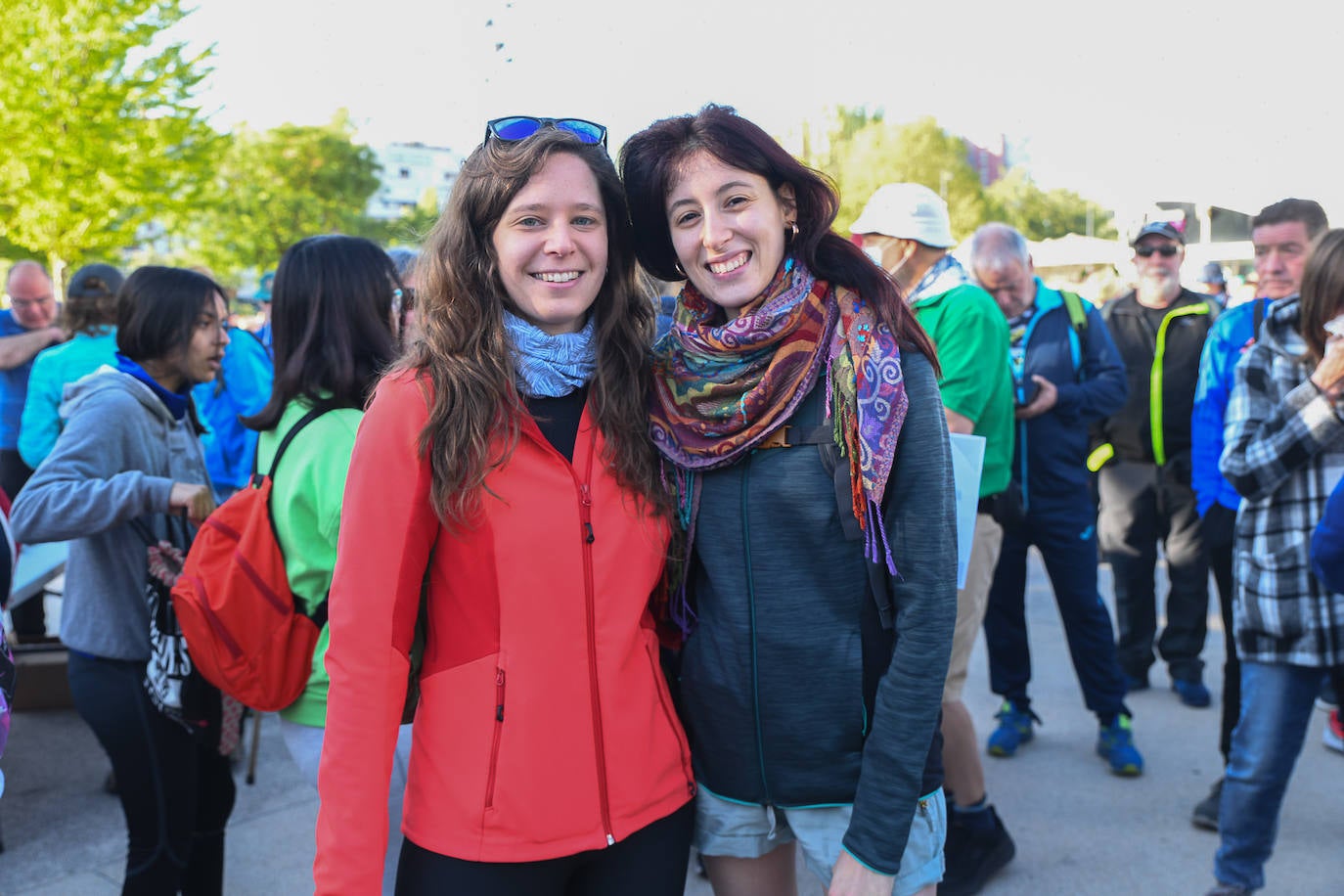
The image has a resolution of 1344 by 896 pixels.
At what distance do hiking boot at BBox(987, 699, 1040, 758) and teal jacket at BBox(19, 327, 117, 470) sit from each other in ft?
15.0

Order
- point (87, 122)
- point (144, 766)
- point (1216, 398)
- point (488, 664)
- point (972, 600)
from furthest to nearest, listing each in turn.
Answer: point (87, 122)
point (972, 600)
point (1216, 398)
point (144, 766)
point (488, 664)

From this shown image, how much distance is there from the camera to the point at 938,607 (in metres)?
1.69

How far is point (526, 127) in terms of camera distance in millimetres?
1842

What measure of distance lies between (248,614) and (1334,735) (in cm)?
474

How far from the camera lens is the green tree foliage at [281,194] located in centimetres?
3931

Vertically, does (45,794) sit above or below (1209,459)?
below

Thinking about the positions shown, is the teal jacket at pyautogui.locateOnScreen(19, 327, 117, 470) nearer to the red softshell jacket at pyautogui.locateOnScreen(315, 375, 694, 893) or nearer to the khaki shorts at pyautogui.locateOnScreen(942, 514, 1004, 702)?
the red softshell jacket at pyautogui.locateOnScreen(315, 375, 694, 893)

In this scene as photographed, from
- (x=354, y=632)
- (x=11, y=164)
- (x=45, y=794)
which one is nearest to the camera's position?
(x=354, y=632)

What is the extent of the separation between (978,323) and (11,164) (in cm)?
1634

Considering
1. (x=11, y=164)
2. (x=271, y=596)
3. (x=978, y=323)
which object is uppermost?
(x=11, y=164)

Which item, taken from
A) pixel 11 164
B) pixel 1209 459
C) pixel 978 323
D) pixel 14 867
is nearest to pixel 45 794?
pixel 14 867

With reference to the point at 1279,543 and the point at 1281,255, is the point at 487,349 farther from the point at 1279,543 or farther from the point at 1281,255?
the point at 1281,255

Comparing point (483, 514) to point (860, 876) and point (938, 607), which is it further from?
point (860, 876)

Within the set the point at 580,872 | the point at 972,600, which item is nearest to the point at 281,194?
the point at 972,600
